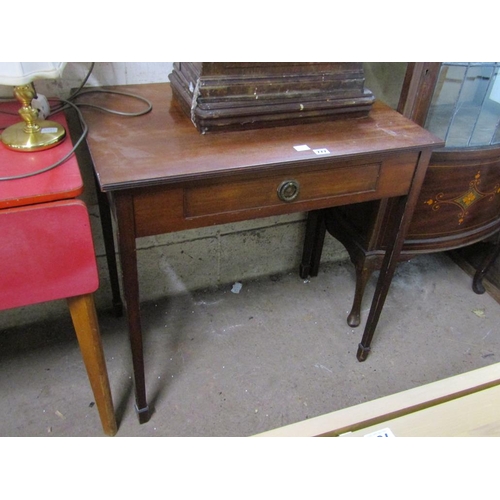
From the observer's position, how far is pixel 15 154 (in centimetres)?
90

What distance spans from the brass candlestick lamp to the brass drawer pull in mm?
460

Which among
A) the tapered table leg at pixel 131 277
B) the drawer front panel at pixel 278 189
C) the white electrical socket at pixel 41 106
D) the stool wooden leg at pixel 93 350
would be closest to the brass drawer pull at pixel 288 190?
the drawer front panel at pixel 278 189

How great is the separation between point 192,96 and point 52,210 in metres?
0.40

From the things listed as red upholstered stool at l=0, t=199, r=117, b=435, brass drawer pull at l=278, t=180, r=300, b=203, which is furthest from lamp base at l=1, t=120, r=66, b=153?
brass drawer pull at l=278, t=180, r=300, b=203

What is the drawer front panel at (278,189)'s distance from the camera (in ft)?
3.06

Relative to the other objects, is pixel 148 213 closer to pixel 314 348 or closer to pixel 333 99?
pixel 333 99

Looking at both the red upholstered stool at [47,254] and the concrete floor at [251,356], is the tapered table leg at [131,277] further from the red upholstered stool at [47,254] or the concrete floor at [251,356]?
the concrete floor at [251,356]

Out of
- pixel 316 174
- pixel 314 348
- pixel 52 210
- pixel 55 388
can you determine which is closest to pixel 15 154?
pixel 52 210

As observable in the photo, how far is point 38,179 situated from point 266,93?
50cm

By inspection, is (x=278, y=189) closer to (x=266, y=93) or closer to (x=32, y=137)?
(x=266, y=93)

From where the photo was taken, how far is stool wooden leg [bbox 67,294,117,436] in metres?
0.98

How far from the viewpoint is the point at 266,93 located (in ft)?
3.33

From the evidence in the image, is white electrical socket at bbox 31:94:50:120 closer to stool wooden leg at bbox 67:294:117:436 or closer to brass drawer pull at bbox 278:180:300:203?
stool wooden leg at bbox 67:294:117:436

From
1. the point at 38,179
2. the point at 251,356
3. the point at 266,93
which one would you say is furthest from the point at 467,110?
the point at 38,179
